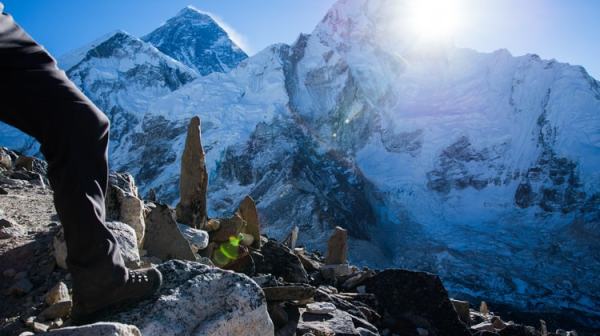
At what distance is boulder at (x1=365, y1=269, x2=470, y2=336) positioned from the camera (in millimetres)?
6664

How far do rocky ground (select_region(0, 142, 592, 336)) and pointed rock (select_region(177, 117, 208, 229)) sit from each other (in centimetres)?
34

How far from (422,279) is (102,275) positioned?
5865 millimetres

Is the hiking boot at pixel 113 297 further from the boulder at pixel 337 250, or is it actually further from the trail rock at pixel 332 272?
the boulder at pixel 337 250

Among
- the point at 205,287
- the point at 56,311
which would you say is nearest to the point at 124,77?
the point at 56,311

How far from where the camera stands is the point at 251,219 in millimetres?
9422

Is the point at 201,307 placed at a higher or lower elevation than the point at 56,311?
higher

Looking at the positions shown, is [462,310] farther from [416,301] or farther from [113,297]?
[113,297]

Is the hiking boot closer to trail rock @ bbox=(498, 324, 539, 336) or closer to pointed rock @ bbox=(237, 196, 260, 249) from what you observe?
pointed rock @ bbox=(237, 196, 260, 249)

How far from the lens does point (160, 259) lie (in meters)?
5.18

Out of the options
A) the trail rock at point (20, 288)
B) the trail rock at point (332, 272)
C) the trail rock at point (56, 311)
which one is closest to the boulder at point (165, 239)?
the trail rock at point (20, 288)

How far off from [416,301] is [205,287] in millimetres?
4933

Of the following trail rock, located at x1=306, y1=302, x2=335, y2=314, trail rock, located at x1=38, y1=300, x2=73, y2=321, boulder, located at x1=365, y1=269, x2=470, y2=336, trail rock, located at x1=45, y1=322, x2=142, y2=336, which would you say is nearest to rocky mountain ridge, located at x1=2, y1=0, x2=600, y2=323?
boulder, located at x1=365, y1=269, x2=470, y2=336

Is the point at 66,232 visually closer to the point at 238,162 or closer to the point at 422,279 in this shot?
the point at 422,279

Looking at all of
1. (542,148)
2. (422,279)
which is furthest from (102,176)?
(542,148)
